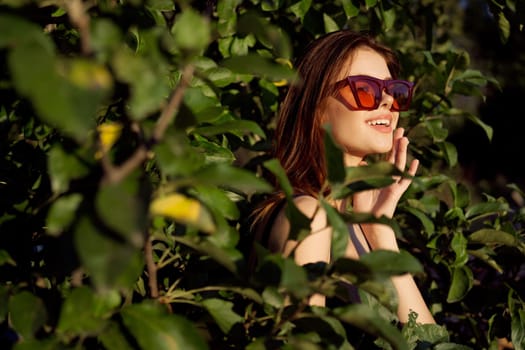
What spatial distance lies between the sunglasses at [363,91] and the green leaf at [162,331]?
1058mm

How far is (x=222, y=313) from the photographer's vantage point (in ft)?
4.13

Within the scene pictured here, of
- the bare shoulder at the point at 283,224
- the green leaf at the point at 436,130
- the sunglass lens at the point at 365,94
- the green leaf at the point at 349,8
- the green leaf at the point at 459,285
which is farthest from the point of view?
the green leaf at the point at 436,130

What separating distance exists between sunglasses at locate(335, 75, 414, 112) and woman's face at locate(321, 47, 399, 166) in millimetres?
21

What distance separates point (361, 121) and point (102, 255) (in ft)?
4.12

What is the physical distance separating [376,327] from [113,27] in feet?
1.90

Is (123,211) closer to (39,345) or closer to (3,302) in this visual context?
(39,345)

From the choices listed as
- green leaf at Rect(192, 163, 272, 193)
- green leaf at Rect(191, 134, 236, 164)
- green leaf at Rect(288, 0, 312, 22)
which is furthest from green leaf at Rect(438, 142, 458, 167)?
green leaf at Rect(192, 163, 272, 193)

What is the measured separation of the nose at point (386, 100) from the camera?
1.98 m

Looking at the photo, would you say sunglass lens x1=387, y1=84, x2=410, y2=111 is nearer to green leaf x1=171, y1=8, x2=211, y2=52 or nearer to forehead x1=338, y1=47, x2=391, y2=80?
forehead x1=338, y1=47, x2=391, y2=80

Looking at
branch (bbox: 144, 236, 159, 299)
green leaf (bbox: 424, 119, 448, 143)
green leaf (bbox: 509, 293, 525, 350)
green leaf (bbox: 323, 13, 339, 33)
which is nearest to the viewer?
branch (bbox: 144, 236, 159, 299)

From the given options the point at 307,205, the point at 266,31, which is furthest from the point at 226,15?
the point at 266,31

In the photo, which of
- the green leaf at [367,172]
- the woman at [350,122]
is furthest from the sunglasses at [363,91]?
the green leaf at [367,172]

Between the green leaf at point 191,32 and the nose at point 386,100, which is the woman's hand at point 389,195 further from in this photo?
the green leaf at point 191,32

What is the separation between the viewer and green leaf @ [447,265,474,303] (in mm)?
2180
